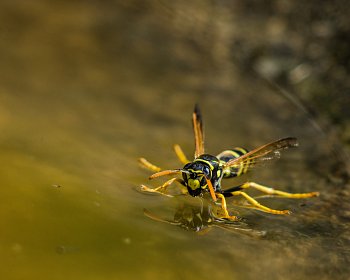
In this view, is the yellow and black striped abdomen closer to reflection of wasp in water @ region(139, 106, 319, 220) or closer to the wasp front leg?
reflection of wasp in water @ region(139, 106, 319, 220)

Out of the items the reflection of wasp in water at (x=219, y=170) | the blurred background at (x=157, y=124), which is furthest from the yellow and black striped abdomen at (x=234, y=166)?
the blurred background at (x=157, y=124)

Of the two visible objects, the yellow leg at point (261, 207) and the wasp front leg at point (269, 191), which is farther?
the wasp front leg at point (269, 191)

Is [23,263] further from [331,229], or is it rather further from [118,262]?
[331,229]

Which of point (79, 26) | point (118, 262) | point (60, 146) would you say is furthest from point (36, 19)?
point (118, 262)

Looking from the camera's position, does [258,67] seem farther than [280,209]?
Yes

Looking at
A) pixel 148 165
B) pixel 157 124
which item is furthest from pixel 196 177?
pixel 157 124

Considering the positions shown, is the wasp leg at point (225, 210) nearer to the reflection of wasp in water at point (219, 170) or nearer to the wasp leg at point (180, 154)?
the reflection of wasp in water at point (219, 170)
